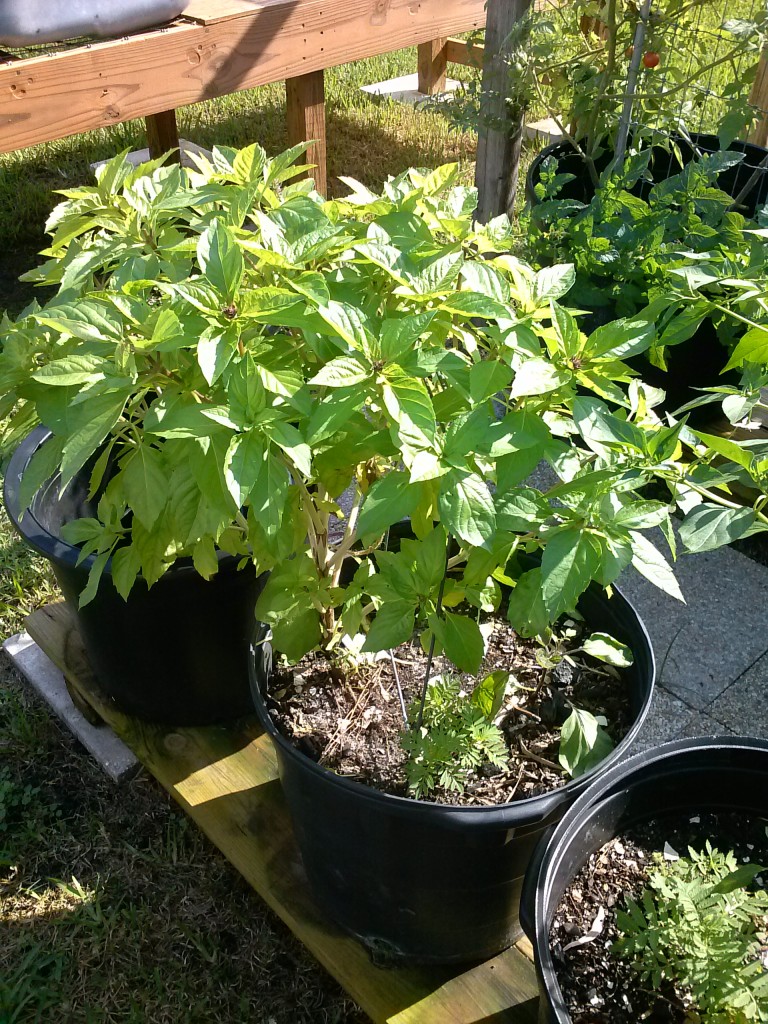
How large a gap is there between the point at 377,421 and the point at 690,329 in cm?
43

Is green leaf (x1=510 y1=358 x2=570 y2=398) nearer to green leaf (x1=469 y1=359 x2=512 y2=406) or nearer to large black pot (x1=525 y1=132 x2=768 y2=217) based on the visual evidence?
green leaf (x1=469 y1=359 x2=512 y2=406)

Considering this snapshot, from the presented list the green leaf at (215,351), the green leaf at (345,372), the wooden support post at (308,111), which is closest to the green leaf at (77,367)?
the green leaf at (215,351)

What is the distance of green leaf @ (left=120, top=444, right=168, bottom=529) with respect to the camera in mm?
1222

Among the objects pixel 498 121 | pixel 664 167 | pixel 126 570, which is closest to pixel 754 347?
pixel 126 570

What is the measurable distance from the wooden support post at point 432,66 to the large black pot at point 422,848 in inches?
174

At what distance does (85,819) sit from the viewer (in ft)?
6.66

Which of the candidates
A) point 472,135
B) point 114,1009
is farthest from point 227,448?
point 472,135

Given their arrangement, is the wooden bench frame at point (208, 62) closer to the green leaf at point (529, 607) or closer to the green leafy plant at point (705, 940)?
the green leaf at point (529, 607)

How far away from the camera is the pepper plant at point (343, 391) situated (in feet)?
3.37

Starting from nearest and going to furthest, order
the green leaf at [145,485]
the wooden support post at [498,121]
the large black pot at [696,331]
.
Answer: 1. the green leaf at [145,485]
2. the large black pot at [696,331]
3. the wooden support post at [498,121]

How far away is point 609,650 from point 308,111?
2.81 metres

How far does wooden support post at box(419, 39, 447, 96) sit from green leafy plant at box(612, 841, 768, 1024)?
15.6 feet

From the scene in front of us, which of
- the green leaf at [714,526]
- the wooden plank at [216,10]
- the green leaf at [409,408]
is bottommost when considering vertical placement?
the green leaf at [714,526]

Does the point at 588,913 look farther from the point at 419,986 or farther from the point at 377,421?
the point at 377,421
